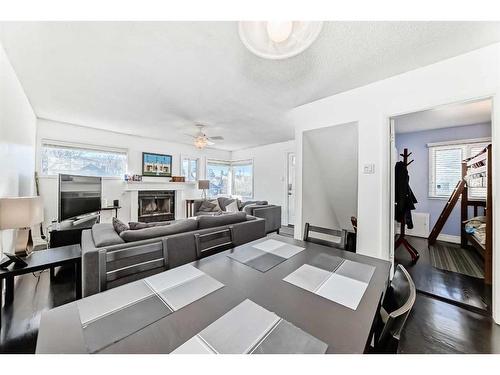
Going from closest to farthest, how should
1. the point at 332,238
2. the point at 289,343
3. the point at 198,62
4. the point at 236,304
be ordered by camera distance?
1. the point at 289,343
2. the point at 236,304
3. the point at 332,238
4. the point at 198,62

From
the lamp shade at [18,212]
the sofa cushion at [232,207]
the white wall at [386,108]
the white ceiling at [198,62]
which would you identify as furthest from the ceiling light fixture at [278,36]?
the sofa cushion at [232,207]

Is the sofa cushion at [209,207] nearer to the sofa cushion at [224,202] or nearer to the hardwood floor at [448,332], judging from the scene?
the sofa cushion at [224,202]

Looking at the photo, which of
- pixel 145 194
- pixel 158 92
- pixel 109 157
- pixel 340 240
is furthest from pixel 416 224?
pixel 109 157

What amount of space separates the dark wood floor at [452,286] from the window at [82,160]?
605 cm

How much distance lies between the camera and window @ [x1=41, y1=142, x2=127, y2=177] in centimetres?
398

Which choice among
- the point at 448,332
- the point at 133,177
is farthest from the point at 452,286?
the point at 133,177

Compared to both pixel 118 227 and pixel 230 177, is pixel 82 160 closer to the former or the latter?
pixel 118 227

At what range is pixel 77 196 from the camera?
314 centimetres

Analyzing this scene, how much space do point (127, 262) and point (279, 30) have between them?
1906 mm

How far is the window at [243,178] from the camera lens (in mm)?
6718

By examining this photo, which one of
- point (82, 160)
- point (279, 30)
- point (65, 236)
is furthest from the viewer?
point (82, 160)

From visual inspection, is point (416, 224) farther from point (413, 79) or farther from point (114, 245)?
point (114, 245)

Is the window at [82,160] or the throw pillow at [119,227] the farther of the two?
the window at [82,160]

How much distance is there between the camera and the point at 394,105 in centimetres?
222
